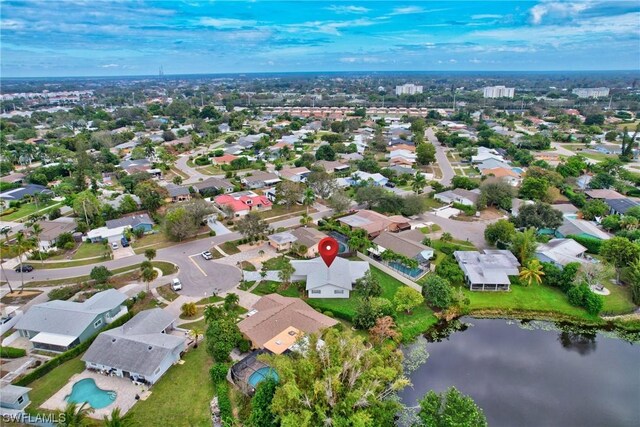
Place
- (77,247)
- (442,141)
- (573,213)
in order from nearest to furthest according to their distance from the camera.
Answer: (77,247), (573,213), (442,141)

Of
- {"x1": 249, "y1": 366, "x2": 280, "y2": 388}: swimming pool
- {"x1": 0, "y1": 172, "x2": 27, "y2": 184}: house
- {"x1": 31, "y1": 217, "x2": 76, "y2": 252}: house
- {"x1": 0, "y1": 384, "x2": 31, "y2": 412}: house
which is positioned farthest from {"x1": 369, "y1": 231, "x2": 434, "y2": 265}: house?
{"x1": 0, "y1": 172, "x2": 27, "y2": 184}: house

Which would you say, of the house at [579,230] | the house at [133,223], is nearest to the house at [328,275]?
the house at [133,223]

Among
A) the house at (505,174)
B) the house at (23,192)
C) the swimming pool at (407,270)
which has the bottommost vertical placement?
the swimming pool at (407,270)

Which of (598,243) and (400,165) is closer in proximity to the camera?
(598,243)

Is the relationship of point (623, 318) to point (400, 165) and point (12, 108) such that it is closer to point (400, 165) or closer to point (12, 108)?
point (400, 165)

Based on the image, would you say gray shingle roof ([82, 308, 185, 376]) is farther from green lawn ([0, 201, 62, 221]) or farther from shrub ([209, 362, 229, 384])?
green lawn ([0, 201, 62, 221])

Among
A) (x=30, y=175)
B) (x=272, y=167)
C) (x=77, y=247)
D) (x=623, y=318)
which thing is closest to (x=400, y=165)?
(x=272, y=167)

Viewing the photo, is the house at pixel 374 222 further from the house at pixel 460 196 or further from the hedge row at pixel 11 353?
the hedge row at pixel 11 353
